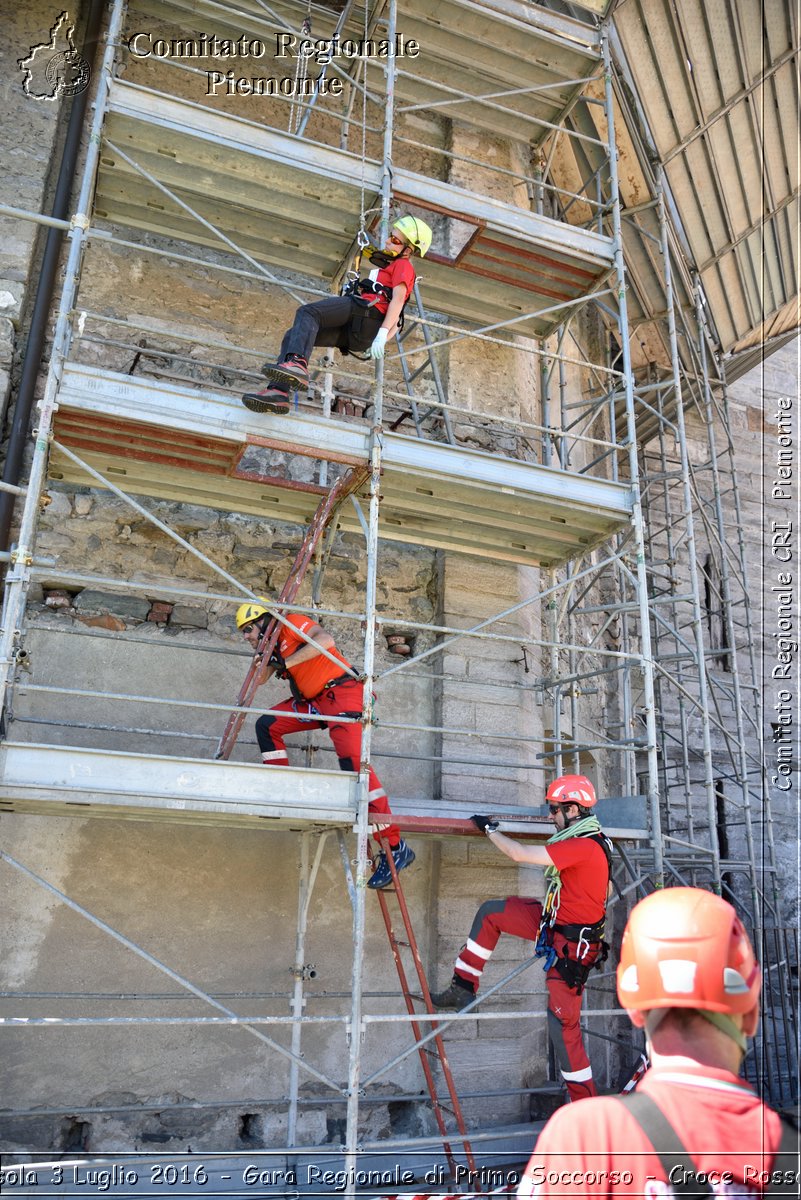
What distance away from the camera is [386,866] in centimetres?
611

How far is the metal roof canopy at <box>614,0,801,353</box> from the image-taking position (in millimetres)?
9242

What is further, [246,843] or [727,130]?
[727,130]

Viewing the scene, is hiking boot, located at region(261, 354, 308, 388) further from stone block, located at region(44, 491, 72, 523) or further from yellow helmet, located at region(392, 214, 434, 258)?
stone block, located at region(44, 491, 72, 523)

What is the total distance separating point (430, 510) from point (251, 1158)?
15.1 ft

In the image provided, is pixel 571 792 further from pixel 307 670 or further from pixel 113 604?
pixel 113 604

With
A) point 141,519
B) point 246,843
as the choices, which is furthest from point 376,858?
point 141,519

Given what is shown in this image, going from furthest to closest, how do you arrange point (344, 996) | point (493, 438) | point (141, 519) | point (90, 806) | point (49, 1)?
point (493, 438) → point (49, 1) → point (141, 519) → point (344, 996) → point (90, 806)

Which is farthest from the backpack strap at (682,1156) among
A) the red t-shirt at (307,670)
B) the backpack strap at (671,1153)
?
the red t-shirt at (307,670)

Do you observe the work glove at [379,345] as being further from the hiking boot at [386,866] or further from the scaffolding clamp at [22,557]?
the hiking boot at [386,866]

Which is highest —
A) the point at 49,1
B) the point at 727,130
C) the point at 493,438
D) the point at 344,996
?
the point at 727,130

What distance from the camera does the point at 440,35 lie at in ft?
28.1

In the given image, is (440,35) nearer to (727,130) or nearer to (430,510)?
(727,130)

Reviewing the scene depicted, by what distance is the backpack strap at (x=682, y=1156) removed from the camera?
5.22 feet

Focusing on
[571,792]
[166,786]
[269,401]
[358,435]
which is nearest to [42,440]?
[269,401]
